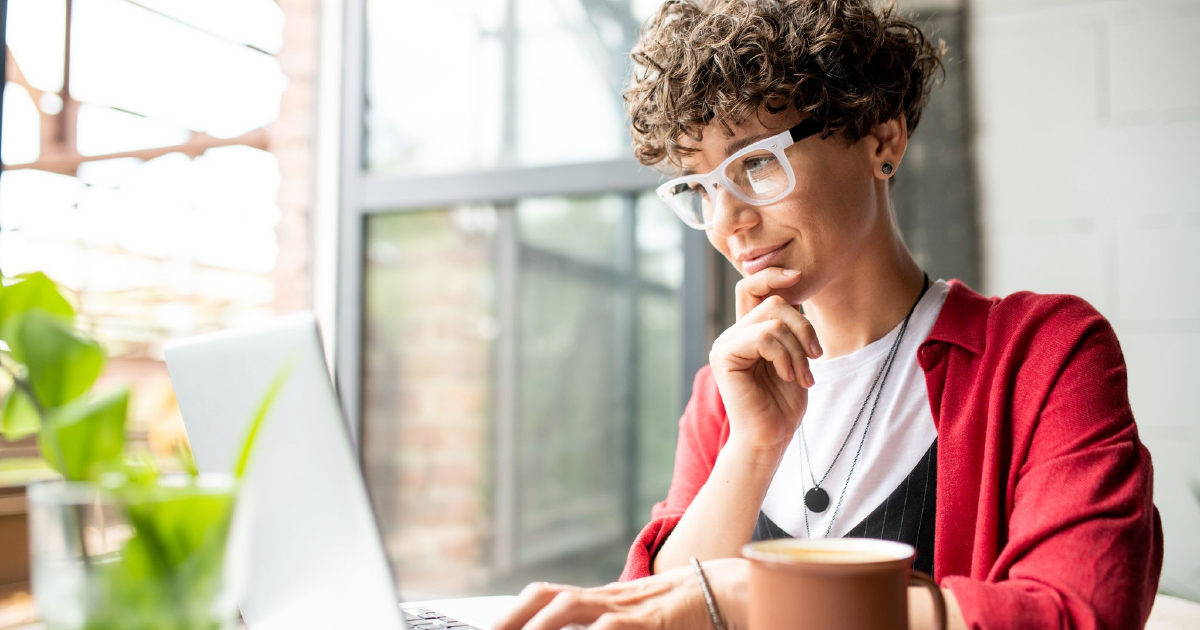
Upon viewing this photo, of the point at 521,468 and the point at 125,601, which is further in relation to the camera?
the point at 521,468

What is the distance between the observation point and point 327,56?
2857mm

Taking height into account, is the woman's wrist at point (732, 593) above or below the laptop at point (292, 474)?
below

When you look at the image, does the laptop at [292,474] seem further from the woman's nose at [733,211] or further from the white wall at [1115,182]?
the white wall at [1115,182]

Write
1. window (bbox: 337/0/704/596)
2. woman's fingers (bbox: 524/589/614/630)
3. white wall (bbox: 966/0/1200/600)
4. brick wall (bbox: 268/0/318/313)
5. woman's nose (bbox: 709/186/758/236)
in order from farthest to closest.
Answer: brick wall (bbox: 268/0/318/313), window (bbox: 337/0/704/596), white wall (bbox: 966/0/1200/600), woman's nose (bbox: 709/186/758/236), woman's fingers (bbox: 524/589/614/630)

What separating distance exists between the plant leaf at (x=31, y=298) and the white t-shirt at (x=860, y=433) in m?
0.95

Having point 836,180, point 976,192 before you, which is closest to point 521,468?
point 976,192

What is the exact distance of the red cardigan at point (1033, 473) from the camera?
75 centimetres

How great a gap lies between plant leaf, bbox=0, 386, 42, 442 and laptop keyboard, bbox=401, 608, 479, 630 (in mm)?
410

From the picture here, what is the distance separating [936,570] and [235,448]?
2.69 ft

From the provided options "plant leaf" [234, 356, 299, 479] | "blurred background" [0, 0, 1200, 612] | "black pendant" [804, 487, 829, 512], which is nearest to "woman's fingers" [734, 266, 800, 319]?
"black pendant" [804, 487, 829, 512]

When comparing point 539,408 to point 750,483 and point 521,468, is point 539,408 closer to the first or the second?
point 521,468

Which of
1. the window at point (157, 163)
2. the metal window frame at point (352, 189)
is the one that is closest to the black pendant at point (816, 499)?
the metal window frame at point (352, 189)

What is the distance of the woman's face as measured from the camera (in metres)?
1.12

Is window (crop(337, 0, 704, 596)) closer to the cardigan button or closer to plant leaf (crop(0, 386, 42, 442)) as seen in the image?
the cardigan button
